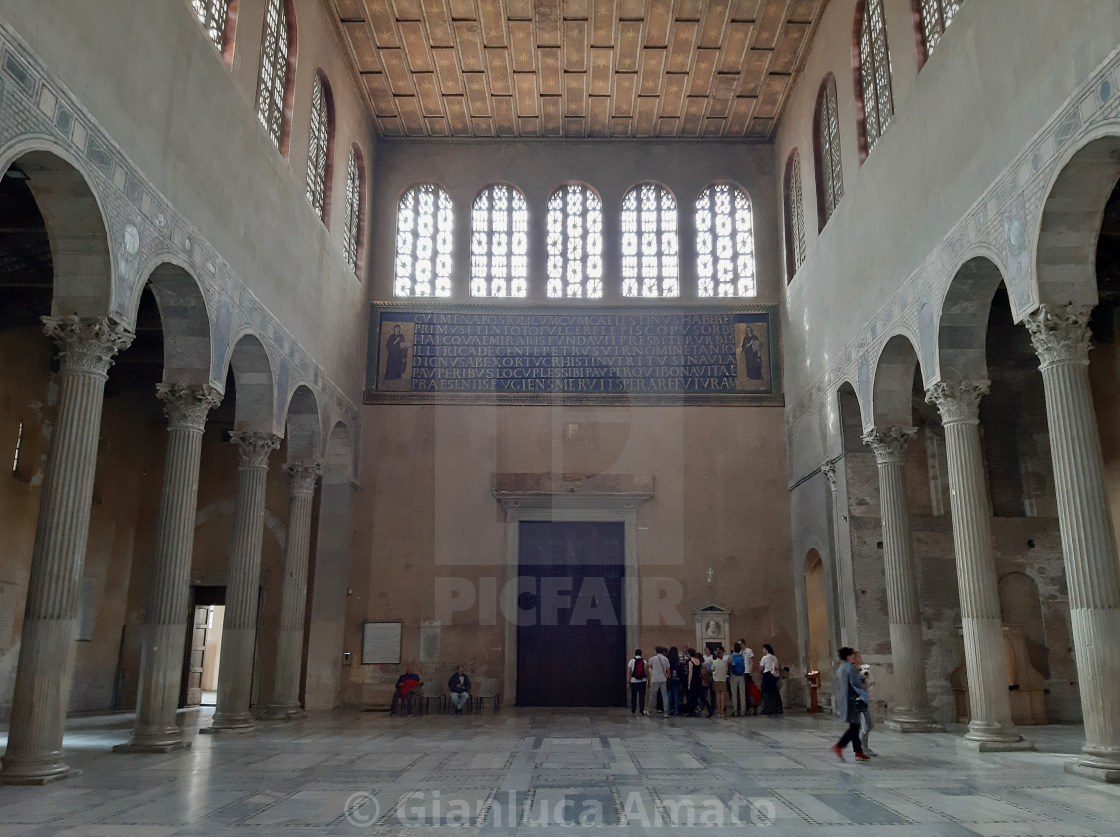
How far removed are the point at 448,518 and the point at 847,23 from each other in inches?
489

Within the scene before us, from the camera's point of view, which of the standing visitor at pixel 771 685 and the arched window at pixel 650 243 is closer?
the standing visitor at pixel 771 685

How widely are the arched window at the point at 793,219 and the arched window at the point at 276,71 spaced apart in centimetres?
1039

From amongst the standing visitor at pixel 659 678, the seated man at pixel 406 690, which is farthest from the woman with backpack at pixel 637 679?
the seated man at pixel 406 690

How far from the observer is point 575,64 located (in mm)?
19438

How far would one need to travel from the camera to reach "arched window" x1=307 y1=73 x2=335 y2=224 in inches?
688

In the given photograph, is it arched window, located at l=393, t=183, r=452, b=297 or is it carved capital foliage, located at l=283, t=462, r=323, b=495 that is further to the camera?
arched window, located at l=393, t=183, r=452, b=297

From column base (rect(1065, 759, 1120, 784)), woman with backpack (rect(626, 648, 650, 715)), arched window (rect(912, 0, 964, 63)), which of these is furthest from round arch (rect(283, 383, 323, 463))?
column base (rect(1065, 759, 1120, 784))

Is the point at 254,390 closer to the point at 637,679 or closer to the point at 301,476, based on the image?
the point at 301,476

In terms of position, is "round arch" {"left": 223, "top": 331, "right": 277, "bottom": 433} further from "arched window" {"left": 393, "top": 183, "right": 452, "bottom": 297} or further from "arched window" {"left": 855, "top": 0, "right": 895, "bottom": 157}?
"arched window" {"left": 855, "top": 0, "right": 895, "bottom": 157}

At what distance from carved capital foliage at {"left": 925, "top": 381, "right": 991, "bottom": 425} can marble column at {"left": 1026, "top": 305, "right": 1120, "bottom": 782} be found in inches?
84.2

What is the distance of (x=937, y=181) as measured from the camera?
12.3 meters

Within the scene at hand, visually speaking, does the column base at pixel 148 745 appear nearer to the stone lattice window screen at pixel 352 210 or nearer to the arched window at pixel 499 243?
the stone lattice window screen at pixel 352 210

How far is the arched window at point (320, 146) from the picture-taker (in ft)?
57.3

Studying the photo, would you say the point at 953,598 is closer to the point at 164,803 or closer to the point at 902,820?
the point at 902,820
